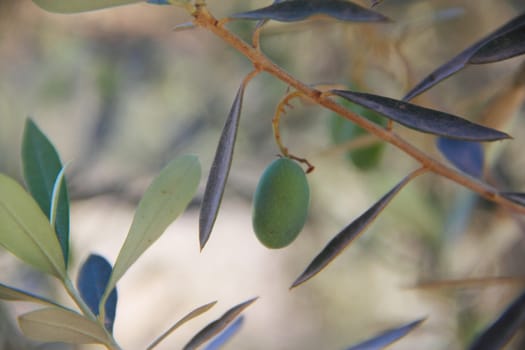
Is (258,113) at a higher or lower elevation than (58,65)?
lower

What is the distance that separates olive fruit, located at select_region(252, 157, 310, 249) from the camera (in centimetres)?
57

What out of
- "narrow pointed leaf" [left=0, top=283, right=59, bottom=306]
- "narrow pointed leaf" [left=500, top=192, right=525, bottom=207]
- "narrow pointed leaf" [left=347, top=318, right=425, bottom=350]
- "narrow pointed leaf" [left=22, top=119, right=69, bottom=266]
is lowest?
"narrow pointed leaf" [left=347, top=318, right=425, bottom=350]

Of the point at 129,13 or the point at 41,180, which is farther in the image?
the point at 129,13

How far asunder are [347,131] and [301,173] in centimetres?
37

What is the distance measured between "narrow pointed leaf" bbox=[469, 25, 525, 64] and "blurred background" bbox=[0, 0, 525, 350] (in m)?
0.61

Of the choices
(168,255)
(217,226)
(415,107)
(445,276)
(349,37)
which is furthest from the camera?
(217,226)

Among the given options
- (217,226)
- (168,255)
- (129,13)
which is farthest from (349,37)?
(217,226)

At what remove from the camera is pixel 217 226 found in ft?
9.68

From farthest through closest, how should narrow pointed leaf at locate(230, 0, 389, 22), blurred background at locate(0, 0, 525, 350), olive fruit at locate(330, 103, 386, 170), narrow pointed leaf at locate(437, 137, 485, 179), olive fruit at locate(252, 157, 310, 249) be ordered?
blurred background at locate(0, 0, 525, 350)
olive fruit at locate(330, 103, 386, 170)
narrow pointed leaf at locate(437, 137, 485, 179)
olive fruit at locate(252, 157, 310, 249)
narrow pointed leaf at locate(230, 0, 389, 22)

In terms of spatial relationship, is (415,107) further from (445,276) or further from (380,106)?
(445,276)

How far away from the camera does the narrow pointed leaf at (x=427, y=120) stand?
49 cm

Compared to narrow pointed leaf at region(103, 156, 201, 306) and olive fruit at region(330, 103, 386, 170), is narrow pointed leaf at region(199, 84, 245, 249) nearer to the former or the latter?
narrow pointed leaf at region(103, 156, 201, 306)

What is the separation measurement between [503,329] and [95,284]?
368 mm

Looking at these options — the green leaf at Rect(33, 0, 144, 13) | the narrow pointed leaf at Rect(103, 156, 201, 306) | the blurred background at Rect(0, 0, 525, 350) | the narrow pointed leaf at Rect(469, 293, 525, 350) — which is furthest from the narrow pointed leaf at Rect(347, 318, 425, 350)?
the blurred background at Rect(0, 0, 525, 350)
